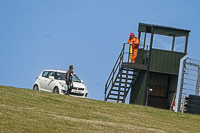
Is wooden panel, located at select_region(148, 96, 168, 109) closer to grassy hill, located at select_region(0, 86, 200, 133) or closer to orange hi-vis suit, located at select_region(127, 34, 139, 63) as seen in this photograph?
orange hi-vis suit, located at select_region(127, 34, 139, 63)

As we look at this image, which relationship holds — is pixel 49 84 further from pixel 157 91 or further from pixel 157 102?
pixel 157 91

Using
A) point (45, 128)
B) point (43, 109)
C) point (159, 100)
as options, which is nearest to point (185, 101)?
point (159, 100)

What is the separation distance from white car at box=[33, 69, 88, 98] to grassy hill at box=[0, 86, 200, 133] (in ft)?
6.30

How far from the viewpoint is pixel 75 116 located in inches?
557

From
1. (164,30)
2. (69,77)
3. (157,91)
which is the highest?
(164,30)

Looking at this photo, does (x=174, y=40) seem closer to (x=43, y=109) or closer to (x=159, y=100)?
(x=159, y=100)

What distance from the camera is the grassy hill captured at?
37.2ft

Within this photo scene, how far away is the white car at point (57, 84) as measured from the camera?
21.2 m

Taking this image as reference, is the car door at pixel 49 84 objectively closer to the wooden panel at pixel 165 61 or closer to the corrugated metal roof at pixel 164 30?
the wooden panel at pixel 165 61

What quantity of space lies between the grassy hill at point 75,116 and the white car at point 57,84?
1920mm

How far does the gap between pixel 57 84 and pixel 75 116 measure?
7309mm

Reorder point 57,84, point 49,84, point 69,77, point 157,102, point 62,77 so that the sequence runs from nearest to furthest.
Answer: point 69,77
point 57,84
point 49,84
point 62,77
point 157,102

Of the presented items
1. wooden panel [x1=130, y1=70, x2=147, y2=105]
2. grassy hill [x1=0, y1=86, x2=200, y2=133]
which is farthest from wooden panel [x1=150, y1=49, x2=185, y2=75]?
grassy hill [x1=0, y1=86, x2=200, y2=133]

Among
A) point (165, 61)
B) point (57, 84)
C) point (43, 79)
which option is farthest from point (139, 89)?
point (43, 79)
